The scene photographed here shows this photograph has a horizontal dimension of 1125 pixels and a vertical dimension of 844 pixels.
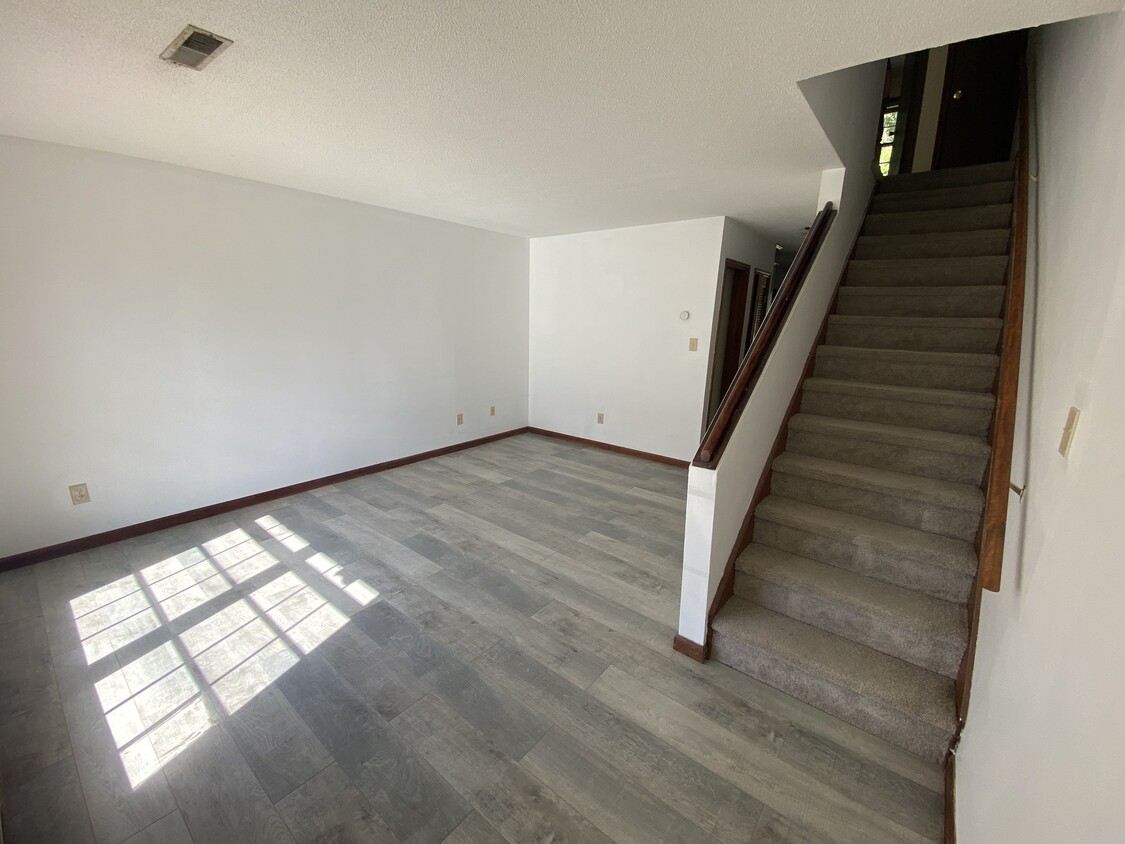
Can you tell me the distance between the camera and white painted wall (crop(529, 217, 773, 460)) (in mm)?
4000

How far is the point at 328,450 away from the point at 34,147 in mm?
2276

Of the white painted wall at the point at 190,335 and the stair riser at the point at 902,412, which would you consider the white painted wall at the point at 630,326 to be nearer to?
the white painted wall at the point at 190,335

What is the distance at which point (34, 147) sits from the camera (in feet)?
7.35

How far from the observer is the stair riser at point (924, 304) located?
2.52 meters

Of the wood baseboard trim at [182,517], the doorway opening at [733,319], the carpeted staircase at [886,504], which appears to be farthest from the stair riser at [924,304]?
the wood baseboard trim at [182,517]

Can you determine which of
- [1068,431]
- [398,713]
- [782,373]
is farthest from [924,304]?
[398,713]

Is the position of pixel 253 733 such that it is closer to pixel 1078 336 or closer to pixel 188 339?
pixel 188 339

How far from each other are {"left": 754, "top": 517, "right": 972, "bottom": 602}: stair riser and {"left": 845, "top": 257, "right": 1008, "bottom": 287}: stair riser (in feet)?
6.30

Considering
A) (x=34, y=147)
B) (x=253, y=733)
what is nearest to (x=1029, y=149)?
(x=253, y=733)

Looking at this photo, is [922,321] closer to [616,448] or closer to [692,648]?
[692,648]

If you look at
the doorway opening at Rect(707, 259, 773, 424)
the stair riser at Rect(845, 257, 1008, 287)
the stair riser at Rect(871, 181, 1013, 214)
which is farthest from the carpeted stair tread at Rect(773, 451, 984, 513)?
the stair riser at Rect(871, 181, 1013, 214)

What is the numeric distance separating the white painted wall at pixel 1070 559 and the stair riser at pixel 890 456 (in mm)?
610

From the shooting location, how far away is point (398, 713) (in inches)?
65.4

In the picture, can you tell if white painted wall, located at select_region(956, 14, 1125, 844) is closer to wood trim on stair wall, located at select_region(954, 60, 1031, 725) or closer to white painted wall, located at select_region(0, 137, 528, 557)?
wood trim on stair wall, located at select_region(954, 60, 1031, 725)
